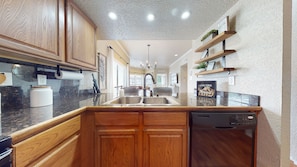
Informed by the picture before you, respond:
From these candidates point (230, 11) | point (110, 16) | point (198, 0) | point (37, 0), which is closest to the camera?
point (37, 0)

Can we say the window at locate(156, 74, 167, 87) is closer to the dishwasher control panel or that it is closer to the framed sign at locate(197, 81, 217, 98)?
the framed sign at locate(197, 81, 217, 98)

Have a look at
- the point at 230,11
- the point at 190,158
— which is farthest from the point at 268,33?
the point at 190,158

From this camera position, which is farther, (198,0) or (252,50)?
(198,0)

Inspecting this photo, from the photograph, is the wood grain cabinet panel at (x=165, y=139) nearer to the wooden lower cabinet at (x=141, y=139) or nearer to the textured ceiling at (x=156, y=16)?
the wooden lower cabinet at (x=141, y=139)

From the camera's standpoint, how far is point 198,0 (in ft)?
4.74

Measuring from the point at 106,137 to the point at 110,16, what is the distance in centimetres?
150

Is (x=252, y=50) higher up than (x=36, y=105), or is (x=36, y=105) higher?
(x=252, y=50)

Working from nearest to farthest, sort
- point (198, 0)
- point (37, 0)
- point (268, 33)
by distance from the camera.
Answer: point (37, 0)
point (268, 33)
point (198, 0)

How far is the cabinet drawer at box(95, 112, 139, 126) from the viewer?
1215 mm

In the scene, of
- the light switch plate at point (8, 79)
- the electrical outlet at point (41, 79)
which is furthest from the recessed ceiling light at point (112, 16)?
the light switch plate at point (8, 79)

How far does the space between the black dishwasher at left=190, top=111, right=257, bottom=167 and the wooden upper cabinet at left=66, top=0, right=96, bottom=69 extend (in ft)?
4.33

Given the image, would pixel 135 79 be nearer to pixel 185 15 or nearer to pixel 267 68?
pixel 185 15

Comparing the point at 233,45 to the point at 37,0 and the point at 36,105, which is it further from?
the point at 36,105

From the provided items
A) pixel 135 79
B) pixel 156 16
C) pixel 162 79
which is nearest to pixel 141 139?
pixel 156 16
